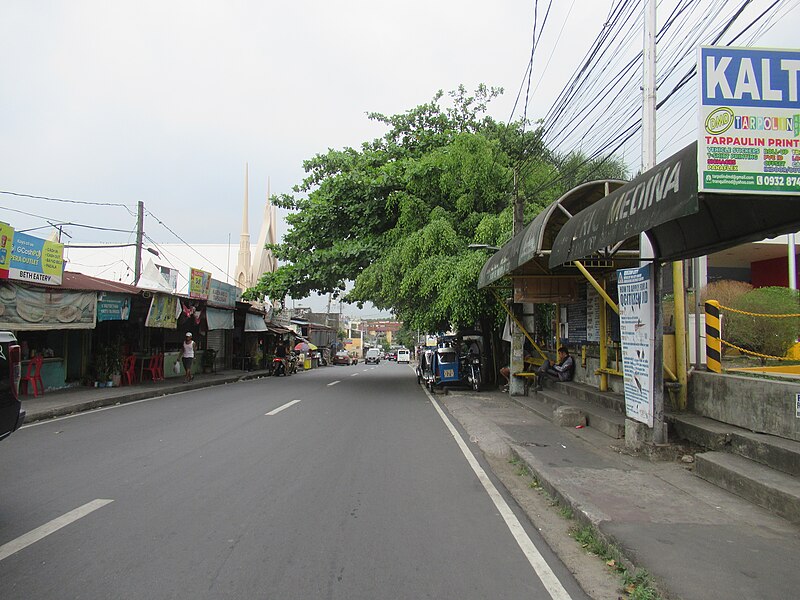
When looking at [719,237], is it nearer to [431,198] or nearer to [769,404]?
[769,404]

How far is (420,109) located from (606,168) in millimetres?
9907

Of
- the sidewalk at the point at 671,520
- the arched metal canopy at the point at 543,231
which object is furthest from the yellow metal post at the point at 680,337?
the arched metal canopy at the point at 543,231

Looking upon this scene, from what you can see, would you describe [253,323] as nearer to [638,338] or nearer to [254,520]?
[638,338]

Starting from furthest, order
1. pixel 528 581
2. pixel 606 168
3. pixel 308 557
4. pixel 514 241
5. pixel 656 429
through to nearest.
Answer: pixel 606 168 < pixel 514 241 < pixel 656 429 < pixel 308 557 < pixel 528 581

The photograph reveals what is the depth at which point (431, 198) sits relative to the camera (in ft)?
64.8

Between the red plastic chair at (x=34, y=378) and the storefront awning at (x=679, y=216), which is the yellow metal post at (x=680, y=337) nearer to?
the storefront awning at (x=679, y=216)

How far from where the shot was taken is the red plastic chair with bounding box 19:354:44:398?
14023mm

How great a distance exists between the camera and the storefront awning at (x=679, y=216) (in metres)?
5.41

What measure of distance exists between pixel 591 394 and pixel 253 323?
68.9 feet

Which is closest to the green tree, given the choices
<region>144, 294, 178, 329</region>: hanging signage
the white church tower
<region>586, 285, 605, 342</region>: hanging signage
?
<region>586, 285, 605, 342</region>: hanging signage

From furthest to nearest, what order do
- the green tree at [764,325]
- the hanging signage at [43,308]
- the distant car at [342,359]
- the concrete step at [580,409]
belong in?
the distant car at [342,359] < the hanging signage at [43,308] < the green tree at [764,325] < the concrete step at [580,409]

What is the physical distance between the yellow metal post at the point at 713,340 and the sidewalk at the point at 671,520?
1.81 metres

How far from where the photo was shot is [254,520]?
5.09 meters

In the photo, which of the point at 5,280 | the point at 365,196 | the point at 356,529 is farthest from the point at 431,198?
the point at 356,529
